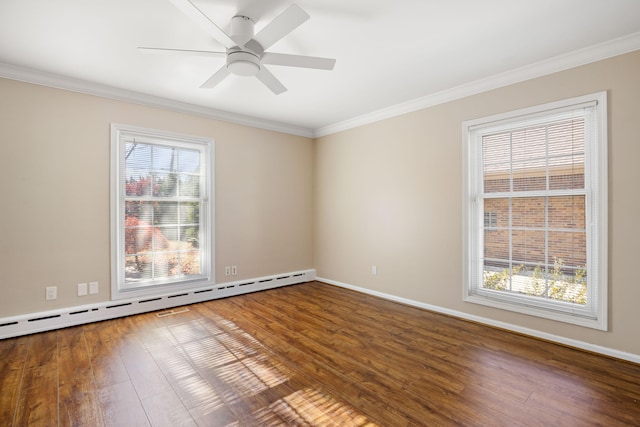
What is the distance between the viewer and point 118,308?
3.42 meters

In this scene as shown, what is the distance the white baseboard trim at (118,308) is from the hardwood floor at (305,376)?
0.11 metres

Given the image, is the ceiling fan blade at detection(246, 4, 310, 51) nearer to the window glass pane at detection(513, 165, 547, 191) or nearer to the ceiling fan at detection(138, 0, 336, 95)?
the ceiling fan at detection(138, 0, 336, 95)

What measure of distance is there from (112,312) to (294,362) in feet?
7.75

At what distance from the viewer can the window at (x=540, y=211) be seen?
261cm

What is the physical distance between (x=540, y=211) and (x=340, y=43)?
2.50 metres

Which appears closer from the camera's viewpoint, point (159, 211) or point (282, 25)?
point (282, 25)

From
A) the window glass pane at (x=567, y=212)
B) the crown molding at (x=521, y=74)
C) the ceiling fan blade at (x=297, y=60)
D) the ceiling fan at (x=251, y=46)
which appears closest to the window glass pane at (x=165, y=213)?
the ceiling fan at (x=251, y=46)

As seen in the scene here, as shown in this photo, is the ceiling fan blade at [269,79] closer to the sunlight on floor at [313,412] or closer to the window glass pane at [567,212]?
the sunlight on floor at [313,412]

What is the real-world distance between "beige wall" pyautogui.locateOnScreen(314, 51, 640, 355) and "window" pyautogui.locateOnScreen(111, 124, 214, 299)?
199cm

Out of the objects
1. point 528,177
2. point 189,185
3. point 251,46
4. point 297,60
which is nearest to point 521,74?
point 528,177

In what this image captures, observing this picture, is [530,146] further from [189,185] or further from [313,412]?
[189,185]

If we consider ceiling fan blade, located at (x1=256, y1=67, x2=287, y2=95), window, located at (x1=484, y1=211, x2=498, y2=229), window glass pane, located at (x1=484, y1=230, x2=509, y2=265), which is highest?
ceiling fan blade, located at (x1=256, y1=67, x2=287, y2=95)

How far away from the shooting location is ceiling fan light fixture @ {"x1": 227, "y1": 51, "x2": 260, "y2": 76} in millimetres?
2254

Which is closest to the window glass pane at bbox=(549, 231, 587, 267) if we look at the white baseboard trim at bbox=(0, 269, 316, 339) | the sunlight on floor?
the sunlight on floor
